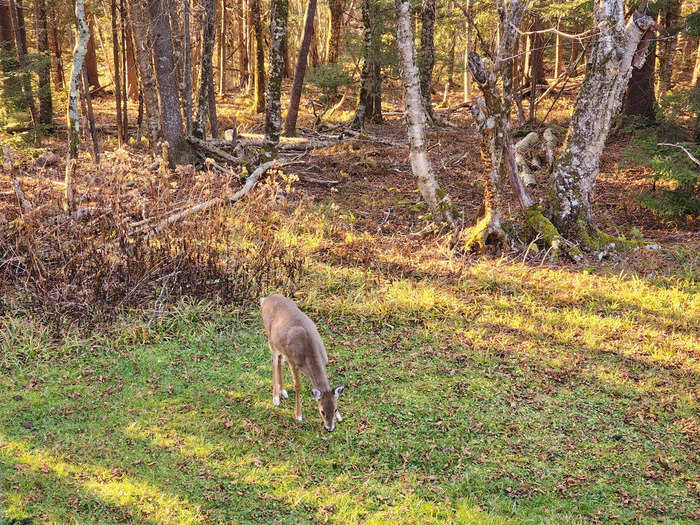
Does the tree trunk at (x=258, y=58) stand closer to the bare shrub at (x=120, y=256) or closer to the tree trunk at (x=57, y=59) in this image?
the tree trunk at (x=57, y=59)

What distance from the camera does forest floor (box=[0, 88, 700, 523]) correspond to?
16.5 feet

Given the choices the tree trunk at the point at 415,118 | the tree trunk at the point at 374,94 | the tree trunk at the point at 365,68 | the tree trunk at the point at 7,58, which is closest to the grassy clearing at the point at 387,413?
the tree trunk at the point at 415,118

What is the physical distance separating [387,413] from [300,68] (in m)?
16.5

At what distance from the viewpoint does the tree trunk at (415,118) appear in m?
10.9

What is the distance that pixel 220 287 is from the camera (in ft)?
28.8

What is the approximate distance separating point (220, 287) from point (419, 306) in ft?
10.2

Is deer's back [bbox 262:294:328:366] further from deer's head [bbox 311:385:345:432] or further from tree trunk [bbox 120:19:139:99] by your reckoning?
tree trunk [bbox 120:19:139:99]

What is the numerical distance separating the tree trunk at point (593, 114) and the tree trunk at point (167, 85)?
944 cm

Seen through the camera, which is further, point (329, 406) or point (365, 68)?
point (365, 68)

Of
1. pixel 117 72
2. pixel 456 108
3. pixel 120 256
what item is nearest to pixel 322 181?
pixel 120 256

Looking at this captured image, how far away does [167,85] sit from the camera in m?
14.5

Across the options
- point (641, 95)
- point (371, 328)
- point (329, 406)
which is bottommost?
point (371, 328)

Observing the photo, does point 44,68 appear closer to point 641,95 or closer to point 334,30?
point 334,30

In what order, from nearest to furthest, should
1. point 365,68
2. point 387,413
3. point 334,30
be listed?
point 387,413
point 365,68
point 334,30
